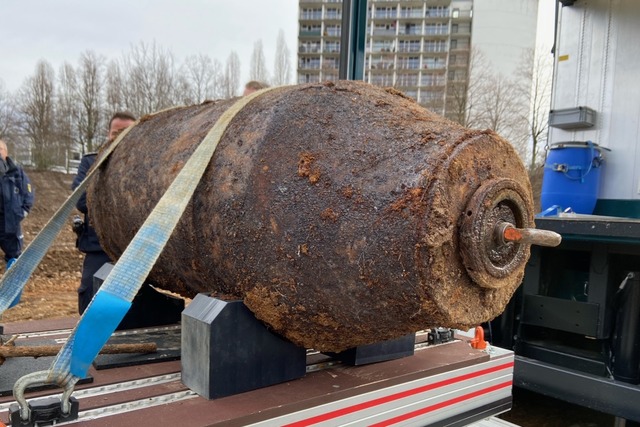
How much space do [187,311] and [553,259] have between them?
10.2ft

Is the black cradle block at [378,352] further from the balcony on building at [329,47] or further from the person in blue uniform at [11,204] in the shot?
the balcony on building at [329,47]

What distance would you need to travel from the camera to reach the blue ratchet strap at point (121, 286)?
1.51 meters

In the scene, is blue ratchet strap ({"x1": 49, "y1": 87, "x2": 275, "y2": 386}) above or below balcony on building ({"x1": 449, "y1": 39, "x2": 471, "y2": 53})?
below

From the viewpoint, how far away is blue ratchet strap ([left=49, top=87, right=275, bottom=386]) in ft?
4.96

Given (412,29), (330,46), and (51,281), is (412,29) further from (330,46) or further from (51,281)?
(51,281)

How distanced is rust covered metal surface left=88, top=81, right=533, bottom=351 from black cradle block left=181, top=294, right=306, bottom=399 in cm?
7

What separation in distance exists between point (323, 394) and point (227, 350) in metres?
0.37

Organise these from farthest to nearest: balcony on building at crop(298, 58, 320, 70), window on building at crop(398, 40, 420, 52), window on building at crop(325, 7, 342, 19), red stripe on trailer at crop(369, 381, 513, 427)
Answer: window on building at crop(325, 7, 342, 19) → window on building at crop(398, 40, 420, 52) → balcony on building at crop(298, 58, 320, 70) → red stripe on trailer at crop(369, 381, 513, 427)

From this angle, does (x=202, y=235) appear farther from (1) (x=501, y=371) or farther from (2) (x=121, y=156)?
(1) (x=501, y=371)

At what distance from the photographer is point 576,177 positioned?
4172 mm

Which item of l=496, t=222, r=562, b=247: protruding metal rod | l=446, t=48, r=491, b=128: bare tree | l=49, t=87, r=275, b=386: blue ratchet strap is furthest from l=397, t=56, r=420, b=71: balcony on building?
l=496, t=222, r=562, b=247: protruding metal rod

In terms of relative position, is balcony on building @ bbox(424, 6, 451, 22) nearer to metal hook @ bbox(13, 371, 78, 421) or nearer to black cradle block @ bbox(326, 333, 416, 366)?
black cradle block @ bbox(326, 333, 416, 366)

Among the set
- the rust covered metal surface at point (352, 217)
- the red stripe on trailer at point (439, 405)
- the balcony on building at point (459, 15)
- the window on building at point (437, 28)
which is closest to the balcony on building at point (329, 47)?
the window on building at point (437, 28)

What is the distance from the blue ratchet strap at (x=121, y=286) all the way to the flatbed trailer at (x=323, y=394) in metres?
0.19
